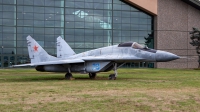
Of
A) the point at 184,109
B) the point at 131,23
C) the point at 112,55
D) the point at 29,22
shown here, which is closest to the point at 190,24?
the point at 131,23

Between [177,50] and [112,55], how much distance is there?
37.2 metres

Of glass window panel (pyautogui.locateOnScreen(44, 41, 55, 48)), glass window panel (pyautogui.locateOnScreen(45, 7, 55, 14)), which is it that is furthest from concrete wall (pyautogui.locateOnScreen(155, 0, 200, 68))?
glass window panel (pyautogui.locateOnScreen(45, 7, 55, 14))

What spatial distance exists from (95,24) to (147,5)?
415 inches

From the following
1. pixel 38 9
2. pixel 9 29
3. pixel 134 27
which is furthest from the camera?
pixel 134 27

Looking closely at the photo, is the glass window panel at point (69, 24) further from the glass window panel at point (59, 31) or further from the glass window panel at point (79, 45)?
the glass window panel at point (79, 45)

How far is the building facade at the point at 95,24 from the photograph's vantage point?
Result: 47781mm

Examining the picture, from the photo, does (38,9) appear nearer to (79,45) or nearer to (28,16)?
(28,16)

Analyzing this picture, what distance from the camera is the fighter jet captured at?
19.3m

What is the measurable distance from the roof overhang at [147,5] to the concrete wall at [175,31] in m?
1.24

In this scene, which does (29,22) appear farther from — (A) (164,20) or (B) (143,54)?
(B) (143,54)

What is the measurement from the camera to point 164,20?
55.2 meters

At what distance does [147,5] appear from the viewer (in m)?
53.2

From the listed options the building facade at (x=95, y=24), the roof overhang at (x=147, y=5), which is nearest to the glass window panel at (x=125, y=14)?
the building facade at (x=95, y=24)

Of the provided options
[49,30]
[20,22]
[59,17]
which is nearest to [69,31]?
[59,17]
